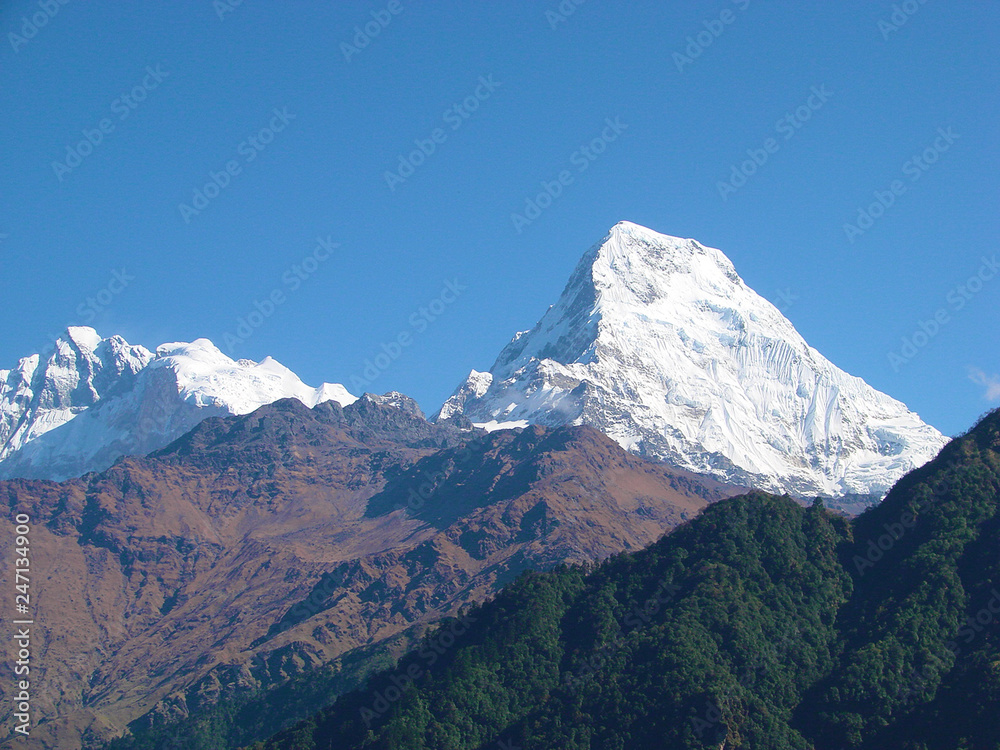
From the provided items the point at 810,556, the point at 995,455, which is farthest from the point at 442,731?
the point at 995,455

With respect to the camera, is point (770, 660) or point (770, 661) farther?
point (770, 660)

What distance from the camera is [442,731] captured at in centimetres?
17538

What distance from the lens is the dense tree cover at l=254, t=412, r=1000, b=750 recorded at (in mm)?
155875

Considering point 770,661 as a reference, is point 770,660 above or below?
above

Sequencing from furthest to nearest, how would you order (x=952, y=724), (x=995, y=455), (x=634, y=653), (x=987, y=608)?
(x=995, y=455)
(x=634, y=653)
(x=987, y=608)
(x=952, y=724)

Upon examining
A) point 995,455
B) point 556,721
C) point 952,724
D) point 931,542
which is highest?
point 995,455

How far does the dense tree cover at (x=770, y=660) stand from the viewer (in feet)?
511

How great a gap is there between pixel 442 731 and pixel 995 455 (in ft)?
304

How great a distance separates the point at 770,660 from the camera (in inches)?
6757

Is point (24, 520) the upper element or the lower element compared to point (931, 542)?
upper

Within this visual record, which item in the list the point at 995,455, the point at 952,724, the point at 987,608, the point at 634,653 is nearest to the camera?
the point at 952,724

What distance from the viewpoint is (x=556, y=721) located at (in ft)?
556

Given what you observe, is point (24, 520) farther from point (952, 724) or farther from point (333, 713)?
point (952, 724)

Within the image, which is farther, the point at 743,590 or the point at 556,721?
the point at 743,590
